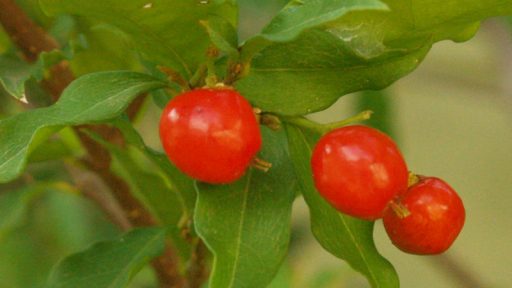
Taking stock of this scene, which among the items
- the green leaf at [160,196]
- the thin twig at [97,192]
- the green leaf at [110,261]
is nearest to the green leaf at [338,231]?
the green leaf at [110,261]

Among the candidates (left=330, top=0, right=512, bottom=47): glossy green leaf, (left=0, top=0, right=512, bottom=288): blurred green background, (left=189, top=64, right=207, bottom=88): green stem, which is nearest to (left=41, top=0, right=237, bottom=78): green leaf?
(left=189, top=64, right=207, bottom=88): green stem

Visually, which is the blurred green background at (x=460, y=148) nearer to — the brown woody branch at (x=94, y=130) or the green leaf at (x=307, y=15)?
the brown woody branch at (x=94, y=130)

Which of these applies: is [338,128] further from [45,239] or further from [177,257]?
[45,239]

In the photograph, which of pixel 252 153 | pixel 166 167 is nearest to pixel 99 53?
pixel 166 167

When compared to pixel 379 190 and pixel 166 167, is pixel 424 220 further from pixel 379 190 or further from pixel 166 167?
pixel 166 167

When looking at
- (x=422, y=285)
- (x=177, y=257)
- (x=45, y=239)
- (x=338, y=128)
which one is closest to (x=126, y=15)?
(x=338, y=128)
